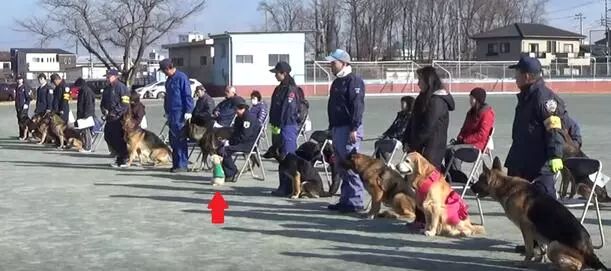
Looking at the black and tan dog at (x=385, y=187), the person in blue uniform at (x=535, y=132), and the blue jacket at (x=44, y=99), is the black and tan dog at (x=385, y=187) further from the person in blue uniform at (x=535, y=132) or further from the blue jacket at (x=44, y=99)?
the blue jacket at (x=44, y=99)

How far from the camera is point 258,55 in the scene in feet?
197

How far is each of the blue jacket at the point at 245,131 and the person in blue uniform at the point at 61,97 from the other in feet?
26.8

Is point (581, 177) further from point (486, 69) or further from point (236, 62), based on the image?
point (486, 69)

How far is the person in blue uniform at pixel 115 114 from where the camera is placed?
1562 cm

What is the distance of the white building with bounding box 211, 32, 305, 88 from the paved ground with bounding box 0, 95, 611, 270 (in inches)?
1827

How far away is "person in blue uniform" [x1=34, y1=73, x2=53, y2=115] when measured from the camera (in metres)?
21.0

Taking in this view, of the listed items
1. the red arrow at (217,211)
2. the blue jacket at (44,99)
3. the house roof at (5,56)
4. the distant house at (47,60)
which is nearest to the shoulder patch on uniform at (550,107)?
the red arrow at (217,211)

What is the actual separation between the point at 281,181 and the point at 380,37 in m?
91.2

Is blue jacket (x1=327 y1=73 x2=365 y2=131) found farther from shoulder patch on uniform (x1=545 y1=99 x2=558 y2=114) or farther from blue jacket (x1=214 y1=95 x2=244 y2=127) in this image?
blue jacket (x1=214 y1=95 x2=244 y2=127)

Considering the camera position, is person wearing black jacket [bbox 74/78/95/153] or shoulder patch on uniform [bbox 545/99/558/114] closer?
shoulder patch on uniform [bbox 545/99/558/114]

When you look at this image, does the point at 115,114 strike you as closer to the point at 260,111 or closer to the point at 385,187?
the point at 260,111

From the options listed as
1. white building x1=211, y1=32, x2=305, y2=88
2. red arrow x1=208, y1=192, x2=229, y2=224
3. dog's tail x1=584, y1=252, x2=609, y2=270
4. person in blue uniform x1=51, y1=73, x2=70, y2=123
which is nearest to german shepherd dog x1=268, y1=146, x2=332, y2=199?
red arrow x1=208, y1=192, x2=229, y2=224

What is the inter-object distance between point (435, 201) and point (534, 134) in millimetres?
1254

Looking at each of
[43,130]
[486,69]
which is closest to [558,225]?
[43,130]
